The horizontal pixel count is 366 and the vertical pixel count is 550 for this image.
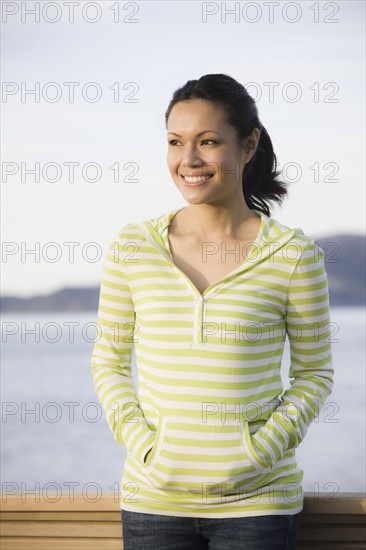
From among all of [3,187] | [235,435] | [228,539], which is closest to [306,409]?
[235,435]

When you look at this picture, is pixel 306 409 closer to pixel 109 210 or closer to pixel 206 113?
pixel 206 113

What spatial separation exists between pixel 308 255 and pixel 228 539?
0.53 metres

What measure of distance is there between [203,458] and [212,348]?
194 millimetres

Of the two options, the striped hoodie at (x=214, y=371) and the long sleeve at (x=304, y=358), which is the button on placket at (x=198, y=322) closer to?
the striped hoodie at (x=214, y=371)

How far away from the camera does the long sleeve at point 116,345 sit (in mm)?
1508

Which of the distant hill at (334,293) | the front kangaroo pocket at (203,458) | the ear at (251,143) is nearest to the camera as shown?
the front kangaroo pocket at (203,458)

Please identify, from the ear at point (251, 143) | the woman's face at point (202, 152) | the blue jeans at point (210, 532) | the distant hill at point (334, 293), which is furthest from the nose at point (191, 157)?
the distant hill at point (334, 293)

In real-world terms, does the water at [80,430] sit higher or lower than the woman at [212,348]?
lower

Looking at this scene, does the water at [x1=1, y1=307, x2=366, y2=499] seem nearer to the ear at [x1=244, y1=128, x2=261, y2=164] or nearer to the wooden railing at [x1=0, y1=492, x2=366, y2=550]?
the wooden railing at [x1=0, y1=492, x2=366, y2=550]

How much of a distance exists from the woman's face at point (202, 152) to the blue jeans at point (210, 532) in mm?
584

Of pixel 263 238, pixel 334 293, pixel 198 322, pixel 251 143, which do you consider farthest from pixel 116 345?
pixel 334 293

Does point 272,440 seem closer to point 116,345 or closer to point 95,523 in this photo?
point 116,345

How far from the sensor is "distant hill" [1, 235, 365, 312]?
449 inches

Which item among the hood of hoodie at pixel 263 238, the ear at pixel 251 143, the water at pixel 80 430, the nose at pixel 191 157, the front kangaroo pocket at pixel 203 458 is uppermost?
the ear at pixel 251 143
